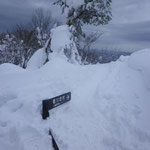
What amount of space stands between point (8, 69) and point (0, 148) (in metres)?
3.75

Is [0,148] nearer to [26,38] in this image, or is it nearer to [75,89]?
[75,89]

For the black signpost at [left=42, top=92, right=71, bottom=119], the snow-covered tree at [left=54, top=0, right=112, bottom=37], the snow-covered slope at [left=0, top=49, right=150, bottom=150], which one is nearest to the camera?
the snow-covered slope at [left=0, top=49, right=150, bottom=150]

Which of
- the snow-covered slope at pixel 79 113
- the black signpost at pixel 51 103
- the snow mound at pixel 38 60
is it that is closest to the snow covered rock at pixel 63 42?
the snow mound at pixel 38 60

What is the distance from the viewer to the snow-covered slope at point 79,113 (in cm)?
219

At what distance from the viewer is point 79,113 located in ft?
9.71

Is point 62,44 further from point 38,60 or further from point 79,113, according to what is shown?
point 79,113

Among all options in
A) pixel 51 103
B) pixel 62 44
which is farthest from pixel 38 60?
pixel 51 103

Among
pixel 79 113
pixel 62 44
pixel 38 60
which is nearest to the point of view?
pixel 79 113

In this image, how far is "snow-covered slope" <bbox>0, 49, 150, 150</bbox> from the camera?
7.19ft

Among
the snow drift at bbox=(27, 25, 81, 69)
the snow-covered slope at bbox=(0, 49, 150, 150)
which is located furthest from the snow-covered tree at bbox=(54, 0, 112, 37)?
the snow-covered slope at bbox=(0, 49, 150, 150)

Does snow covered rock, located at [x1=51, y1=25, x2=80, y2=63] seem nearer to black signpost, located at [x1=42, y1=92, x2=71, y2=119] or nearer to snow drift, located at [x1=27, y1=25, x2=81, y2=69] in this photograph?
snow drift, located at [x1=27, y1=25, x2=81, y2=69]

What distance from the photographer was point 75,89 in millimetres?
3830

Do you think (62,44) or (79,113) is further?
(62,44)

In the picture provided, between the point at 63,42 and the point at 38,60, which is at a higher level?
the point at 63,42
